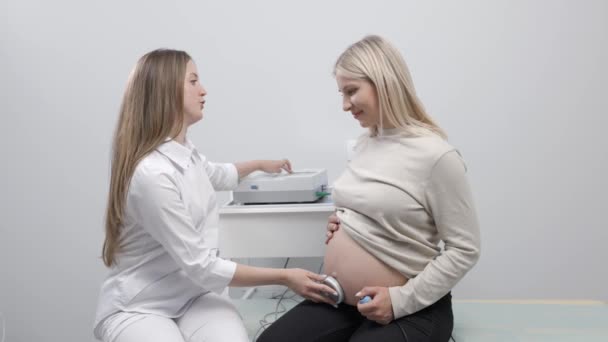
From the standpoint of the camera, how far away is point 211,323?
149cm

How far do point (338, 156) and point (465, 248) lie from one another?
1.15 m

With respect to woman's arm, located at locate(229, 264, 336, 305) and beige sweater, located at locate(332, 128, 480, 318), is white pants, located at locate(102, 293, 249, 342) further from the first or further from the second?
beige sweater, located at locate(332, 128, 480, 318)

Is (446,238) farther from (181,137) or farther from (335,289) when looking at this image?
(181,137)

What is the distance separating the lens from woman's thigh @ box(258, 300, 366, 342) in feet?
4.80

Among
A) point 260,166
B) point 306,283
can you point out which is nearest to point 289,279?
point 306,283

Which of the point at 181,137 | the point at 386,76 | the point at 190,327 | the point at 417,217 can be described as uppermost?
the point at 386,76

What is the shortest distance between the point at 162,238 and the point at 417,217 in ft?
2.10

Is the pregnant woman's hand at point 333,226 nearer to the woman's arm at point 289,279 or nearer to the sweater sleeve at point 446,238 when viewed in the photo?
the woman's arm at point 289,279

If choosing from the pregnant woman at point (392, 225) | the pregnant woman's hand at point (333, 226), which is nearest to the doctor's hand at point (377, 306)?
the pregnant woman at point (392, 225)

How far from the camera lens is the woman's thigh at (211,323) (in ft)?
4.79

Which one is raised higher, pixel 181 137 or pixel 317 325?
pixel 181 137

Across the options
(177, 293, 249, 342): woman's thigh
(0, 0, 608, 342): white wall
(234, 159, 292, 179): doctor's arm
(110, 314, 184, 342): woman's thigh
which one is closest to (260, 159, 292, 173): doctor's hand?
(234, 159, 292, 179): doctor's arm

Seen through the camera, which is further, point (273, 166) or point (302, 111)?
point (302, 111)

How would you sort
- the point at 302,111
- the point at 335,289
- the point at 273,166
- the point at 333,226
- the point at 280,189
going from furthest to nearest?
the point at 302,111
the point at 273,166
the point at 280,189
the point at 333,226
the point at 335,289
